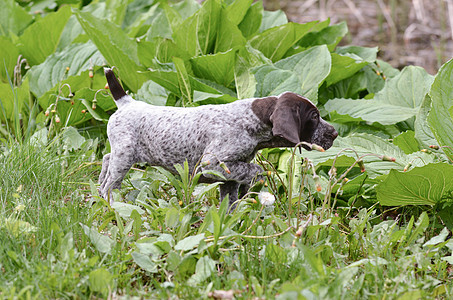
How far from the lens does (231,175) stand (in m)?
2.41

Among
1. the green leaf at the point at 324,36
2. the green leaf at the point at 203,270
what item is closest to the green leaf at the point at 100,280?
the green leaf at the point at 203,270

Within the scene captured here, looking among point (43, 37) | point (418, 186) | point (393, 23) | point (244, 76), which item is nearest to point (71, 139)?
point (244, 76)

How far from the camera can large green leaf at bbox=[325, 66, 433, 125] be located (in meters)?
3.61

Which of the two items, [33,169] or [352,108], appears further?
[352,108]

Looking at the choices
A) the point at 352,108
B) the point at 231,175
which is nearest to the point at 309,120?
the point at 231,175

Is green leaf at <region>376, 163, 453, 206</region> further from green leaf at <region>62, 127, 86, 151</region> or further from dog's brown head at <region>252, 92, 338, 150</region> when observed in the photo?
green leaf at <region>62, 127, 86, 151</region>

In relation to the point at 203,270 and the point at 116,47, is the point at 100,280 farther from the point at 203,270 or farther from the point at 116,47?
the point at 116,47

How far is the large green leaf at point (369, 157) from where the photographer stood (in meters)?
2.96

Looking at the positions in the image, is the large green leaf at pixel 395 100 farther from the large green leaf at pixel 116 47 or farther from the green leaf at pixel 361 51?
the large green leaf at pixel 116 47

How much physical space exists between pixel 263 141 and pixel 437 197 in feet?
3.19

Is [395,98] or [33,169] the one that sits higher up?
[33,169]

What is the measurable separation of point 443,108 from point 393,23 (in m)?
3.76

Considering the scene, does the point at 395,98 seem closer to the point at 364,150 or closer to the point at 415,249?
the point at 364,150

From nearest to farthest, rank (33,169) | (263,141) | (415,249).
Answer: (415,249) → (263,141) → (33,169)
